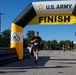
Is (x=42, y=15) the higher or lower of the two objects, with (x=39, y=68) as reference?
higher

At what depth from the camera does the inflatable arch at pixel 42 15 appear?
793 inches

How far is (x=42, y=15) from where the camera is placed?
21.2 metres

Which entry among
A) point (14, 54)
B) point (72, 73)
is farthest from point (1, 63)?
point (72, 73)

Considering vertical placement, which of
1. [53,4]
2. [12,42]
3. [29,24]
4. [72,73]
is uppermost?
[53,4]

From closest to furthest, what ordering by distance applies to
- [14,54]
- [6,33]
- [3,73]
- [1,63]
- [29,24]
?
[3,73] → [1,63] → [14,54] → [29,24] → [6,33]

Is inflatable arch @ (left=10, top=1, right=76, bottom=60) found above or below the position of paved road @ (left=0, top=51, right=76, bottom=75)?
above

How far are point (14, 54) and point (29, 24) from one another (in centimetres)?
298

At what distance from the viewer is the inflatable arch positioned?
20.1 m

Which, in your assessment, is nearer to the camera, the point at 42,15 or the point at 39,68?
the point at 39,68

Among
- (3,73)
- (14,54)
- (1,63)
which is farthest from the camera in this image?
(14,54)

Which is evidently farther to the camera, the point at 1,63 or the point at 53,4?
the point at 53,4

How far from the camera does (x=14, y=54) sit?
19812 millimetres

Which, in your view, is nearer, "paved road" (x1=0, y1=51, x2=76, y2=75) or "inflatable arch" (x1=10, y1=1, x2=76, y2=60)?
"paved road" (x1=0, y1=51, x2=76, y2=75)

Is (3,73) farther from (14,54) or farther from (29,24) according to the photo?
(29,24)
